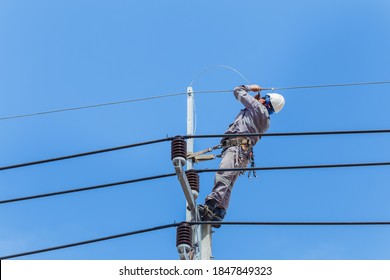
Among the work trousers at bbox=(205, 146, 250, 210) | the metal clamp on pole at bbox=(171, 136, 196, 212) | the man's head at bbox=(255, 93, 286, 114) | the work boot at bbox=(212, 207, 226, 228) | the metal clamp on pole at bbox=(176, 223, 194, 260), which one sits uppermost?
the man's head at bbox=(255, 93, 286, 114)

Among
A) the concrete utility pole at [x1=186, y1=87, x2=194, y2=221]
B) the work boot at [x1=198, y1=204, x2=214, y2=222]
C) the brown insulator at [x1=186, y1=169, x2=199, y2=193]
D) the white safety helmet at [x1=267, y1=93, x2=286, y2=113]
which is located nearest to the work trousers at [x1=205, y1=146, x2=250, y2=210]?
the work boot at [x1=198, y1=204, x2=214, y2=222]

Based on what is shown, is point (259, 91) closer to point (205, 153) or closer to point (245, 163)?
point (245, 163)

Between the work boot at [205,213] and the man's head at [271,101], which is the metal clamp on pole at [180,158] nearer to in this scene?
the work boot at [205,213]

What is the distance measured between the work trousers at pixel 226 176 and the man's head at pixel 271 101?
1.17 m

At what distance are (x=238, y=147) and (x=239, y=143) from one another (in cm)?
8

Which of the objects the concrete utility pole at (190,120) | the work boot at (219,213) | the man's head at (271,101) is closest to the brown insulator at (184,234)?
A: the concrete utility pole at (190,120)

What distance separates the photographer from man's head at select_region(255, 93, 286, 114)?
11367 millimetres

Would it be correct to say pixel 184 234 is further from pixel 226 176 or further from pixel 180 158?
pixel 226 176

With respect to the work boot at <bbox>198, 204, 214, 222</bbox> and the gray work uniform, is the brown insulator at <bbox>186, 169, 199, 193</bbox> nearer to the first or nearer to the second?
the work boot at <bbox>198, 204, 214, 222</bbox>

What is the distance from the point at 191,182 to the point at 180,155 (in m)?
0.66

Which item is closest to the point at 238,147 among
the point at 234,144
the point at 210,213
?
the point at 234,144

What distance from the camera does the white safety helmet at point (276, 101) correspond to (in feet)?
37.3

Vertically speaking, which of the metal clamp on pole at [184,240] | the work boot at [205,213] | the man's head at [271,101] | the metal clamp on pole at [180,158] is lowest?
the metal clamp on pole at [184,240]
